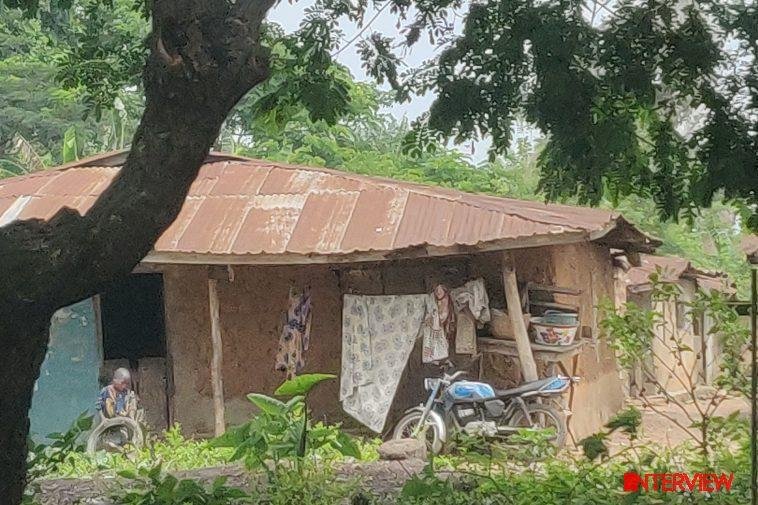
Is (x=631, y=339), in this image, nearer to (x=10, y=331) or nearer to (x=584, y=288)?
(x=10, y=331)

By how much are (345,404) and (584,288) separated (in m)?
3.11

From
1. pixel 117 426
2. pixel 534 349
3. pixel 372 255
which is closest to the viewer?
pixel 372 255

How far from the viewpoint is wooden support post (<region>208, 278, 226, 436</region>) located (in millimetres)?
9281

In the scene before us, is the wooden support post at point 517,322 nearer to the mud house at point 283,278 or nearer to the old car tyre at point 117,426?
the mud house at point 283,278

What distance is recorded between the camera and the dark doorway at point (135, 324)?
11.9m

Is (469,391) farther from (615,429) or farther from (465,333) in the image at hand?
(615,429)

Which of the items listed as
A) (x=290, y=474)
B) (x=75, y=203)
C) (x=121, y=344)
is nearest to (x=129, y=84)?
(x=290, y=474)

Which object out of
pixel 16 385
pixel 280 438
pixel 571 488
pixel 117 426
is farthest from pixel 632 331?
pixel 117 426

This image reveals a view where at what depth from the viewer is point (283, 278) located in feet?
33.6

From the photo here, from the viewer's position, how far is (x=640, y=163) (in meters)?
4.93

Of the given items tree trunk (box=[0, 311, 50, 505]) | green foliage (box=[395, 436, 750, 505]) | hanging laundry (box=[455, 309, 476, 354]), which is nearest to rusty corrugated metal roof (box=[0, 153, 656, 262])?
hanging laundry (box=[455, 309, 476, 354])

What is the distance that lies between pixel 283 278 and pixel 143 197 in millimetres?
7319

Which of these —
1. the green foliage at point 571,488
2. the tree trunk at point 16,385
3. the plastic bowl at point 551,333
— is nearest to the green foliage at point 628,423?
the green foliage at point 571,488

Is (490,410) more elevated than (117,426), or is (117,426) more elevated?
(490,410)
